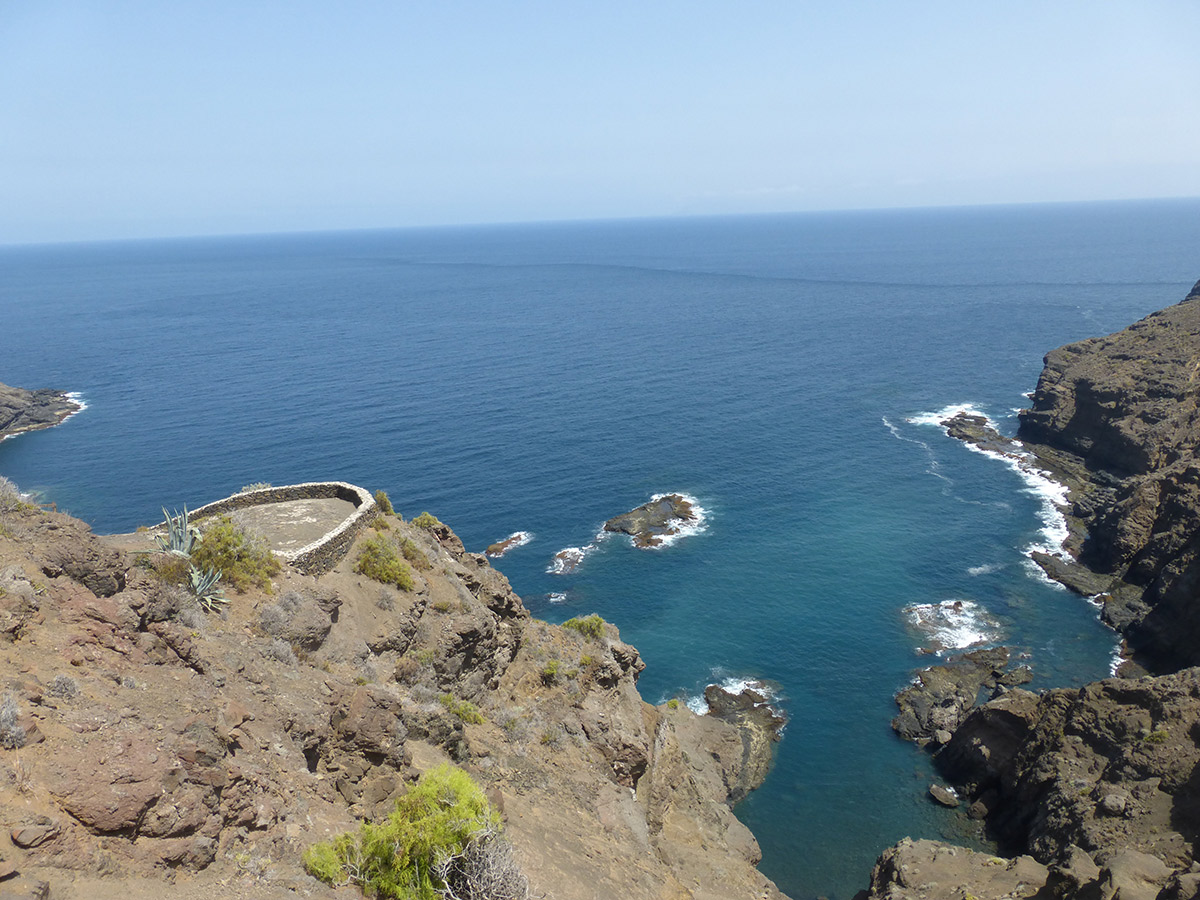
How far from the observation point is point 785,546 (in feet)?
250

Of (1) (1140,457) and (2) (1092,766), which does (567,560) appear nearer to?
(2) (1092,766)

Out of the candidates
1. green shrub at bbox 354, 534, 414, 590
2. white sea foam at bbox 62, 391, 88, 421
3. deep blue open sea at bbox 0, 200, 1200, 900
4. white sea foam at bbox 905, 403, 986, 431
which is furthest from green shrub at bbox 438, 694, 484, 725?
white sea foam at bbox 62, 391, 88, 421

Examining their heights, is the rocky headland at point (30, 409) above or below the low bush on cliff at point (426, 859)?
below

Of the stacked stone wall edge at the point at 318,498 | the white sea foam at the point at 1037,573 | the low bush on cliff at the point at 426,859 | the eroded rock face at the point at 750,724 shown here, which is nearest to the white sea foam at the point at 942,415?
the white sea foam at the point at 1037,573

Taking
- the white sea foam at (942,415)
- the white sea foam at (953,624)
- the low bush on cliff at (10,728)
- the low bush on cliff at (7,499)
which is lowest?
the white sea foam at (953,624)

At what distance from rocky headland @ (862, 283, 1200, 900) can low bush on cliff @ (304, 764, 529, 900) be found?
82.2 feet

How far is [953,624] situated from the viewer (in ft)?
212

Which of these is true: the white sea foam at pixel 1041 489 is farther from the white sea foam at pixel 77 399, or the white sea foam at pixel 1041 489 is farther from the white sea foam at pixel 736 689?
the white sea foam at pixel 77 399

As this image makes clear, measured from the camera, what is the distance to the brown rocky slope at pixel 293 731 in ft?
51.5

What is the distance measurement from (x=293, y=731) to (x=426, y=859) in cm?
573

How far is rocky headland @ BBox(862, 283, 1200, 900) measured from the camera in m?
36.4

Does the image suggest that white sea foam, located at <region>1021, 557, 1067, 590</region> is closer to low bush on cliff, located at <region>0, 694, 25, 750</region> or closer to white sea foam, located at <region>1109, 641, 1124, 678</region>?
white sea foam, located at <region>1109, 641, 1124, 678</region>

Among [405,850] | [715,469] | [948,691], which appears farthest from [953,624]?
[405,850]

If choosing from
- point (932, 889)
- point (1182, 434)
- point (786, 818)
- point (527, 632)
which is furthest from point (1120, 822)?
point (1182, 434)
